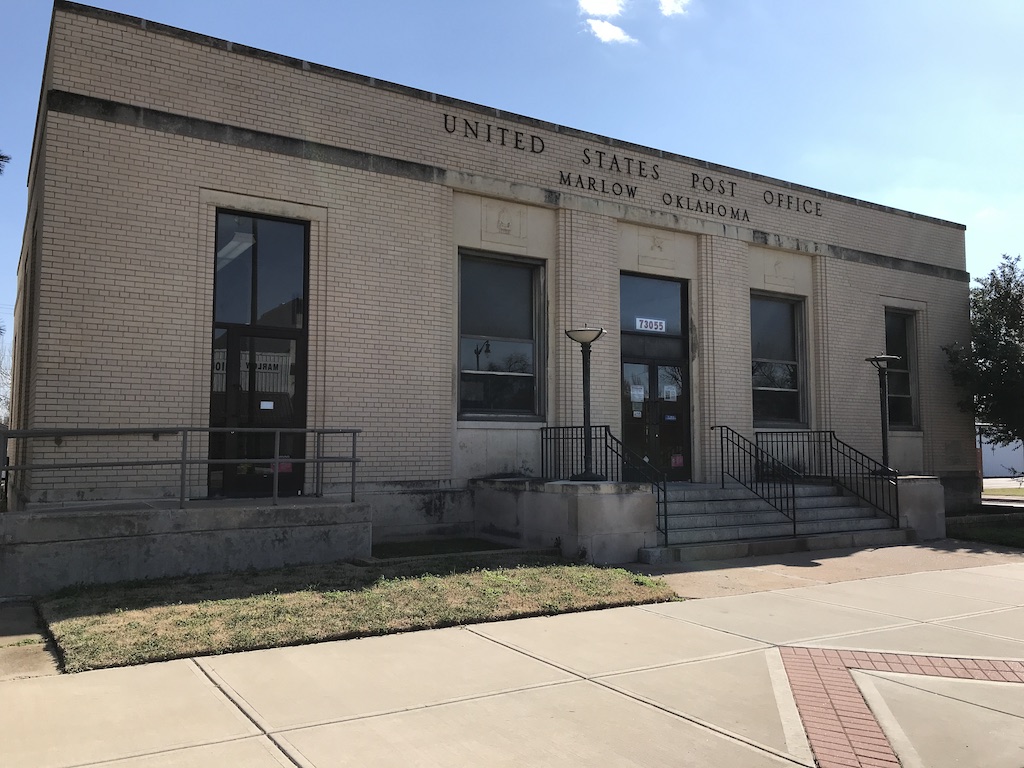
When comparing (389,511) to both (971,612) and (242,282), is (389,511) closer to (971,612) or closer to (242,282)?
(242,282)

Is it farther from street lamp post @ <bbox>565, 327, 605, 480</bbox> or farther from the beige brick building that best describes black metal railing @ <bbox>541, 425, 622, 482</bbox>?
street lamp post @ <bbox>565, 327, 605, 480</bbox>

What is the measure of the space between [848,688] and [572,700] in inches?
71.9

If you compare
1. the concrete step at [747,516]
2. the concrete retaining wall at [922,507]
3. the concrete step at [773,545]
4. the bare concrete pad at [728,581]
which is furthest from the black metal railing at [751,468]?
the bare concrete pad at [728,581]

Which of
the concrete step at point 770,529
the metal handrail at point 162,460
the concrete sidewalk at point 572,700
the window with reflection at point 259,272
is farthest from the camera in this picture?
the concrete step at point 770,529

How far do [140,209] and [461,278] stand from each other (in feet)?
15.2

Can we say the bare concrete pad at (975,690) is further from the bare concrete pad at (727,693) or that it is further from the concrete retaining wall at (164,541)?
the concrete retaining wall at (164,541)

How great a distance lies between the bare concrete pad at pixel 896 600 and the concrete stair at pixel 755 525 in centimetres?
191

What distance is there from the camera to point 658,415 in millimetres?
14203

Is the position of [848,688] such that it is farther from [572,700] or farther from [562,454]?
[562,454]

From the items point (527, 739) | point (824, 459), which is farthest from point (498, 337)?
point (527, 739)

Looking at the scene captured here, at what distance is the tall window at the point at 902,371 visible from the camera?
17.3 metres

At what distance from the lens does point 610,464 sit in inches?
509

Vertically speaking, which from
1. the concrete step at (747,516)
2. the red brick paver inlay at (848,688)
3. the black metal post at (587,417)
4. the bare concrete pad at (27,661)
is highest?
the black metal post at (587,417)

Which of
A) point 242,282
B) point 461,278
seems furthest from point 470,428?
point 242,282
